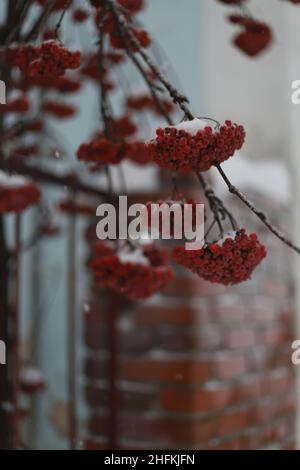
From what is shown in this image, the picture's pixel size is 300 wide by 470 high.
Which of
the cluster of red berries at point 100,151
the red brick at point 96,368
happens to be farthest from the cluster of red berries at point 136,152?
the red brick at point 96,368

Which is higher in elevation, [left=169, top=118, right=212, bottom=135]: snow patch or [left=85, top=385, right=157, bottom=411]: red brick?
[left=169, top=118, right=212, bottom=135]: snow patch

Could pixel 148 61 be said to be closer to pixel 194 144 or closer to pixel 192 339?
pixel 194 144

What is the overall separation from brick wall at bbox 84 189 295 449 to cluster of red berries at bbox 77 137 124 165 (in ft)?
2.33

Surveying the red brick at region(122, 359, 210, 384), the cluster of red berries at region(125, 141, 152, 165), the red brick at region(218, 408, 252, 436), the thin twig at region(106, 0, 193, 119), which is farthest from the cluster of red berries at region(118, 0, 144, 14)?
the red brick at region(122, 359, 210, 384)

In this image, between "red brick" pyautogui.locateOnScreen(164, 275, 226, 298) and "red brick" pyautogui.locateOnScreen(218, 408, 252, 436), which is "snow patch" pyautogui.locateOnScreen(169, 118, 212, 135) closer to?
"red brick" pyautogui.locateOnScreen(218, 408, 252, 436)

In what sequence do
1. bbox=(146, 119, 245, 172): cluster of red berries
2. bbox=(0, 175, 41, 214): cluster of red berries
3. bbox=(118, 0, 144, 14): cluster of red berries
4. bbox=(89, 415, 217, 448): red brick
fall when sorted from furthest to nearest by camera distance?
bbox=(89, 415, 217, 448): red brick → bbox=(0, 175, 41, 214): cluster of red berries → bbox=(118, 0, 144, 14): cluster of red berries → bbox=(146, 119, 245, 172): cluster of red berries

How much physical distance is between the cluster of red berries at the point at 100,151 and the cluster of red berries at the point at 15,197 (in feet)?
0.73

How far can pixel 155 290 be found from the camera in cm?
73

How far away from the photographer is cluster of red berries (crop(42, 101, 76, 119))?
127 cm

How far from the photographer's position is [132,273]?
Result: 2.30 ft

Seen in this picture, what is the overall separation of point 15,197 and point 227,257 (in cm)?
46

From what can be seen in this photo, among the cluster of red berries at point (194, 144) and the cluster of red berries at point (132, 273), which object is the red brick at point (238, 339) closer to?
the cluster of red berries at point (132, 273)

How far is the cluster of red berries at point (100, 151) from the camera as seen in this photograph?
0.71 meters
